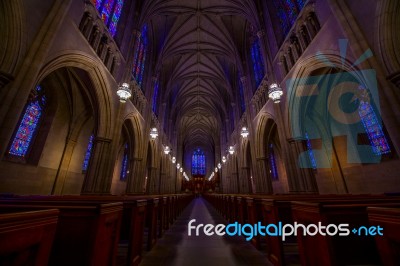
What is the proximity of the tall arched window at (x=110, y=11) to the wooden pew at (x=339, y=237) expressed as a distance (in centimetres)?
1039

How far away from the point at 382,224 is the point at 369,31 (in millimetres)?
5444

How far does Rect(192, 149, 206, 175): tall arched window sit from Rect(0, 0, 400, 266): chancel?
25534 millimetres

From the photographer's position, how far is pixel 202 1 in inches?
553

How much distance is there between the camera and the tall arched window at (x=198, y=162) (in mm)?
44219

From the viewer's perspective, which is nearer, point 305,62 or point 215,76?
point 305,62

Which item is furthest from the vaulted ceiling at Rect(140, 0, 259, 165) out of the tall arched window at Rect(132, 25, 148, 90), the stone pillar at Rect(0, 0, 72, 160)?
the stone pillar at Rect(0, 0, 72, 160)

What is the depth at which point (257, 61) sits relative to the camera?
1352cm

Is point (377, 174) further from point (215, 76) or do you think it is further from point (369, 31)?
point (215, 76)

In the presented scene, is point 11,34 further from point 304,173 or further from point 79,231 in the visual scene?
point 304,173

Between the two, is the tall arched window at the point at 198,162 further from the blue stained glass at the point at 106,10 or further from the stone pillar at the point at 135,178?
the blue stained glass at the point at 106,10

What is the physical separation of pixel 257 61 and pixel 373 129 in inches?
338

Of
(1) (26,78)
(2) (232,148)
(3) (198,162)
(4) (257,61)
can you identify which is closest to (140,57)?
(4) (257,61)

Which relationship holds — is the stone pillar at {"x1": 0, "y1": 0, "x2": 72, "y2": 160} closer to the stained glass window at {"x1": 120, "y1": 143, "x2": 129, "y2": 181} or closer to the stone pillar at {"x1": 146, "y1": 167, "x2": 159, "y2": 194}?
the stone pillar at {"x1": 146, "y1": 167, "x2": 159, "y2": 194}

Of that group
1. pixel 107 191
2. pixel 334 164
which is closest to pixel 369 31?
pixel 334 164
